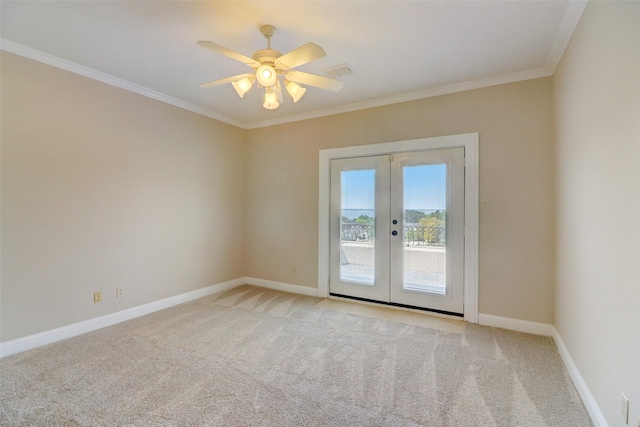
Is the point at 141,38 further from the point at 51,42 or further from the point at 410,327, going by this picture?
the point at 410,327

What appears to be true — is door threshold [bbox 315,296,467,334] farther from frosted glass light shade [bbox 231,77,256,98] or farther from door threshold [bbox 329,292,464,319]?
frosted glass light shade [bbox 231,77,256,98]

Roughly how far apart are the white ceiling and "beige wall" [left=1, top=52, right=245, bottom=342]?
1.17ft

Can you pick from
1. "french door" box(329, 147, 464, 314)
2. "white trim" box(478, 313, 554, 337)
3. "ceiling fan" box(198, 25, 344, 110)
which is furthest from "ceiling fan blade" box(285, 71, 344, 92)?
"white trim" box(478, 313, 554, 337)

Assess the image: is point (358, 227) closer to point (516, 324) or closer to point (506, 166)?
point (506, 166)

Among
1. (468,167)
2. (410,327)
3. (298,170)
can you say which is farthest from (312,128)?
(410,327)

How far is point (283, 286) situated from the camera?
4.46 m

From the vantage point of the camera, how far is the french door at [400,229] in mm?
3316

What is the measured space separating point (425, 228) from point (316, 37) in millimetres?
2356

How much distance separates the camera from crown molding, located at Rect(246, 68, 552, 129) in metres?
2.91

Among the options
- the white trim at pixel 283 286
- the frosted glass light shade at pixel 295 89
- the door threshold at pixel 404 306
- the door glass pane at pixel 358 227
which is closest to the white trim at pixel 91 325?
the white trim at pixel 283 286

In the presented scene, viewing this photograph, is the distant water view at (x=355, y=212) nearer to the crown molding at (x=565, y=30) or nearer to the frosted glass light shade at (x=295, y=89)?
the frosted glass light shade at (x=295, y=89)

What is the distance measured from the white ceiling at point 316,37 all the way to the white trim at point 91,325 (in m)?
2.52

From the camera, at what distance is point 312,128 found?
13.9ft

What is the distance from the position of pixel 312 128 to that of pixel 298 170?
2.13ft
